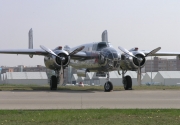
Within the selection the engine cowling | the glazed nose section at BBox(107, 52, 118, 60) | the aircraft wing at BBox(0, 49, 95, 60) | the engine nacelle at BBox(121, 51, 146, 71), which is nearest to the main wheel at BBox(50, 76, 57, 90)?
the aircraft wing at BBox(0, 49, 95, 60)

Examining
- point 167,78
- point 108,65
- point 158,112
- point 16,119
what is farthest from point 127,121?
point 167,78

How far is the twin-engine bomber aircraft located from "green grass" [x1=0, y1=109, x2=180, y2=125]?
13408mm

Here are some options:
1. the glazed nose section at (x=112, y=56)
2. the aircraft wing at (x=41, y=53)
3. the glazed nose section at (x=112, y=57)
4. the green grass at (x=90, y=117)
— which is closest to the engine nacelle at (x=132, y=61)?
the glazed nose section at (x=112, y=57)

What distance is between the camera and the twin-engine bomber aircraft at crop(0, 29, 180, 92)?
2770 cm

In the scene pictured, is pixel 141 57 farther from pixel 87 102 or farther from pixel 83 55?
pixel 87 102

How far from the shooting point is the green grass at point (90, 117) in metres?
11.5

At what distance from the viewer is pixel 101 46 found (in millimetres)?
29000

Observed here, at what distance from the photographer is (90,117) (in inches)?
493

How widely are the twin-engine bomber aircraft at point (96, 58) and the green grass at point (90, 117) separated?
13408 millimetres

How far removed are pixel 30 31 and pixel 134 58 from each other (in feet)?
47.8

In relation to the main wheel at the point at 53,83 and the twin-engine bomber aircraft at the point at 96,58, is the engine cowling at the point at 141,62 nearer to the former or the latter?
the twin-engine bomber aircraft at the point at 96,58

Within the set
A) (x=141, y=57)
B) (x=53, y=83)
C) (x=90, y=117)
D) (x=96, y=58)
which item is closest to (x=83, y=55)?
(x=96, y=58)

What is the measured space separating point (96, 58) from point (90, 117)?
16.6m

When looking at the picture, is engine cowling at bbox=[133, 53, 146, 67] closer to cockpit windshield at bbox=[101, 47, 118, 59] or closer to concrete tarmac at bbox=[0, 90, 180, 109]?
cockpit windshield at bbox=[101, 47, 118, 59]
